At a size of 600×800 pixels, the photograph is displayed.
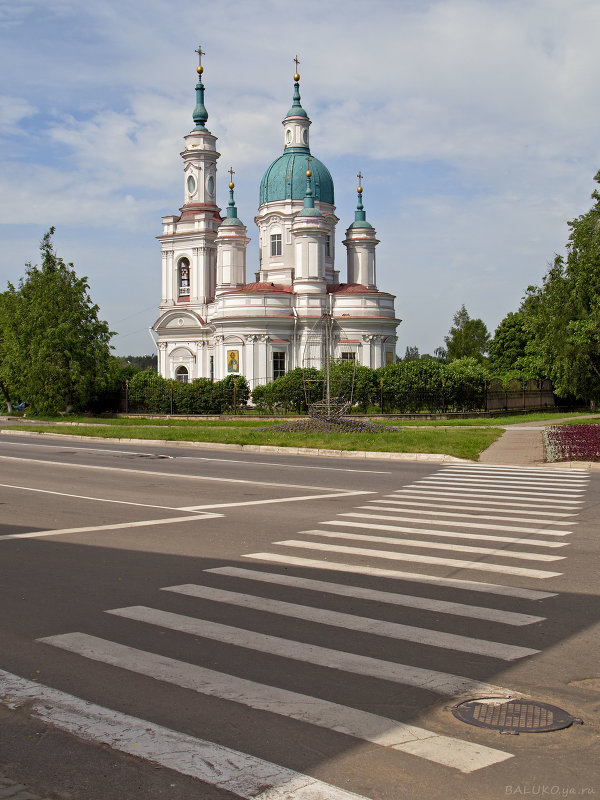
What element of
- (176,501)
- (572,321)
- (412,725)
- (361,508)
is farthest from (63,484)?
(572,321)

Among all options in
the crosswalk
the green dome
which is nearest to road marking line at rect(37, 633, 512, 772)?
the crosswalk

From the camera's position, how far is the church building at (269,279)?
58875 mm

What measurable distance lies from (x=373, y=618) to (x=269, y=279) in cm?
5925

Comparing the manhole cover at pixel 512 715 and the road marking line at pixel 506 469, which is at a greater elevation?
the road marking line at pixel 506 469

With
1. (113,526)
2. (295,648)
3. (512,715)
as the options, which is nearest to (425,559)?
(295,648)

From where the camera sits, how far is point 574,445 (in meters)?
21.2

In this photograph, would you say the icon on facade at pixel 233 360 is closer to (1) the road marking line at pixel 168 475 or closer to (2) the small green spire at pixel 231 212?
(2) the small green spire at pixel 231 212

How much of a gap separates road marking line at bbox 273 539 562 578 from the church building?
4796 centimetres

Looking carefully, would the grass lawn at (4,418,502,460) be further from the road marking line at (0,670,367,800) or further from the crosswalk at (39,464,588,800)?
→ the road marking line at (0,670,367,800)

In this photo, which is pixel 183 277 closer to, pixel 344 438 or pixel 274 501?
pixel 344 438

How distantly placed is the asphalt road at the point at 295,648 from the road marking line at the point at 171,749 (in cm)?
1

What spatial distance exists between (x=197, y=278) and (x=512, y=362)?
27.7 meters

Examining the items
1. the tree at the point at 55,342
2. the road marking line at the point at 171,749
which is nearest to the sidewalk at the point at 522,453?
the road marking line at the point at 171,749

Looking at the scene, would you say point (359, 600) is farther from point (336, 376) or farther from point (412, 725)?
point (336, 376)
